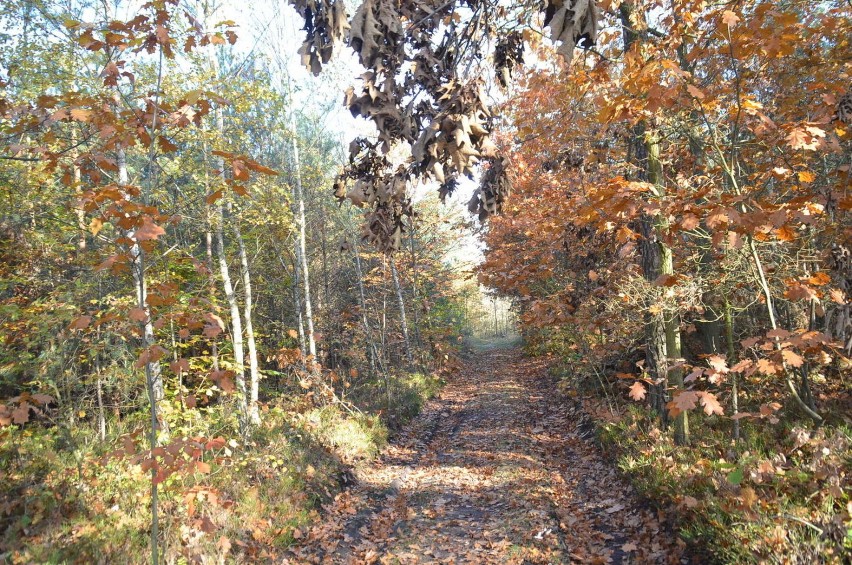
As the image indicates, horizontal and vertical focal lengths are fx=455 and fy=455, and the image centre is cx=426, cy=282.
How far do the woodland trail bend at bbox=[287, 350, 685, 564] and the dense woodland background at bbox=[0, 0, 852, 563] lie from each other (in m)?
0.42

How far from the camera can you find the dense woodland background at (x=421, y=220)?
330cm

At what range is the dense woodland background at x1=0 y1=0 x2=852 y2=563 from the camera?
3299 millimetres

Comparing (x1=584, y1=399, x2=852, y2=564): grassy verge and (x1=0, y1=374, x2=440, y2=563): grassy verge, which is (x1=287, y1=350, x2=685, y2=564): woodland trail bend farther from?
(x1=0, y1=374, x2=440, y2=563): grassy verge

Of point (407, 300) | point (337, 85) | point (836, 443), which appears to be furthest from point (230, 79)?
point (407, 300)

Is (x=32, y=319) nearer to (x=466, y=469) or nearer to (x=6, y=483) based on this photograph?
(x=6, y=483)

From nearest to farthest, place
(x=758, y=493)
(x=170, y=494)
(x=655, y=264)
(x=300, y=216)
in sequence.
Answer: (x=758, y=493), (x=170, y=494), (x=655, y=264), (x=300, y=216)

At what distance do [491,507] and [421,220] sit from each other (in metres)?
4.14

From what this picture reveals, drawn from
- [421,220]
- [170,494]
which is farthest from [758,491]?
[170,494]

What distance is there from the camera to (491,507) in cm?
611

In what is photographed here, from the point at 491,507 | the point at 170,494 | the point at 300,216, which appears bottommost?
the point at 491,507

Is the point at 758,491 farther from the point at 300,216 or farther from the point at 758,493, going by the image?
the point at 300,216

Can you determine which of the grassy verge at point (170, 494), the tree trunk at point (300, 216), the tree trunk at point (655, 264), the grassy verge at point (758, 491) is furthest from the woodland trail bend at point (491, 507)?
the tree trunk at point (300, 216)

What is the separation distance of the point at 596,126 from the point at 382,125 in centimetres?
645

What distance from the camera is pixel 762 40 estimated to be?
393 cm
